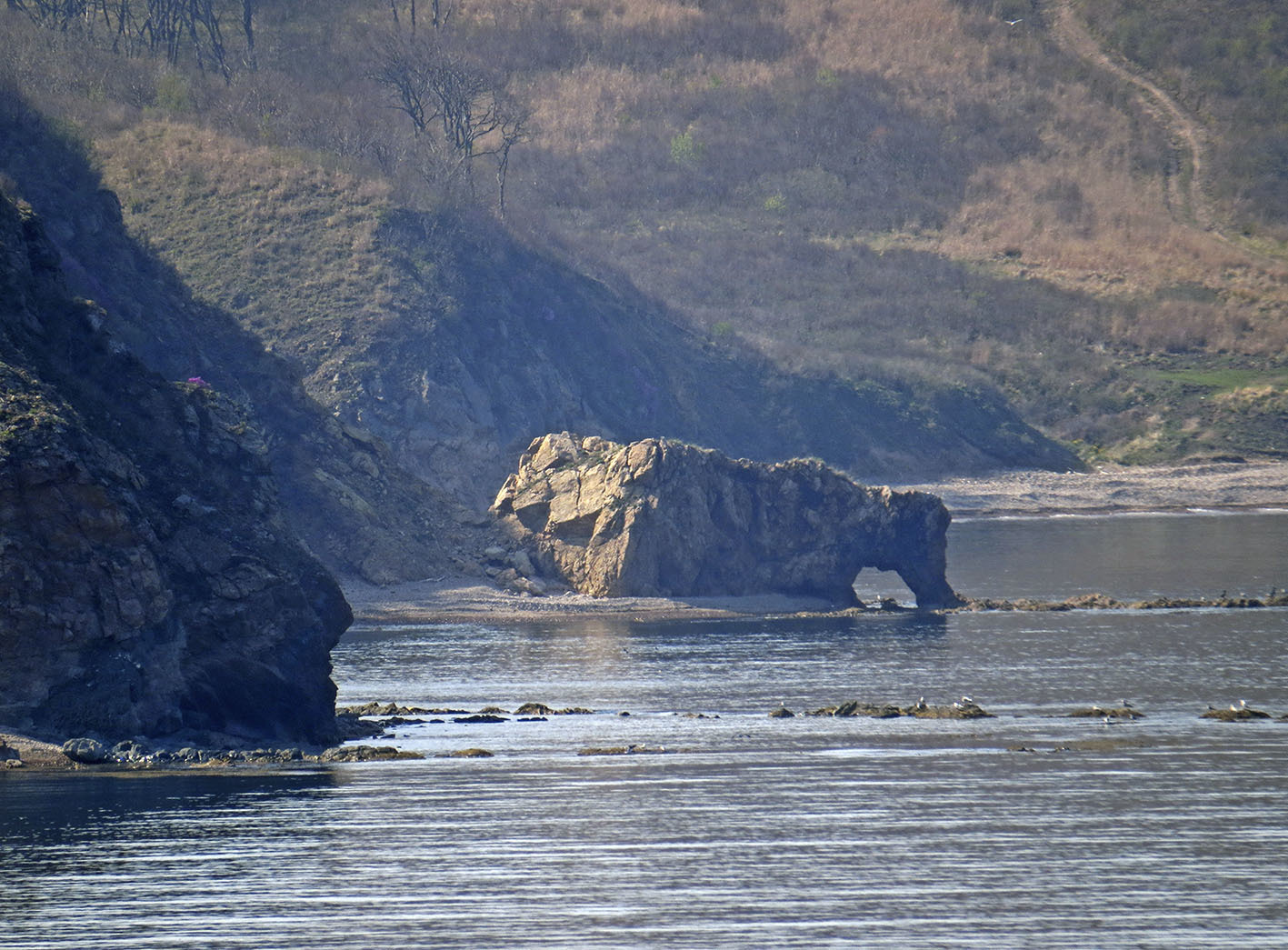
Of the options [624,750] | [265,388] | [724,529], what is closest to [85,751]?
[624,750]

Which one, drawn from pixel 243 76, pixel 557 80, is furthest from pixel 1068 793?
pixel 557 80

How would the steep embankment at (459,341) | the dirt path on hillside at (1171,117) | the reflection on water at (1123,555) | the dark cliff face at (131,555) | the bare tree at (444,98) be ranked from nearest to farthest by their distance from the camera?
the dark cliff face at (131,555) < the reflection on water at (1123,555) < the steep embankment at (459,341) < the bare tree at (444,98) < the dirt path on hillside at (1171,117)

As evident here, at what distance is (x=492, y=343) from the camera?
312 ft

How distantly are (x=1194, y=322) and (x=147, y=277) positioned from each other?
87844 mm

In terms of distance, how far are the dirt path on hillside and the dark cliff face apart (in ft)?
415

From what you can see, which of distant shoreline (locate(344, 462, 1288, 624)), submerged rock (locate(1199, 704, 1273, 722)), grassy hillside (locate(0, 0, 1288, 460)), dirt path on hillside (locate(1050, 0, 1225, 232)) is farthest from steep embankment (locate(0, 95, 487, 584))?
dirt path on hillside (locate(1050, 0, 1225, 232))

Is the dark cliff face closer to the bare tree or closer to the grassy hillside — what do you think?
the grassy hillside

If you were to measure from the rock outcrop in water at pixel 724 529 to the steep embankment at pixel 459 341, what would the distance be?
16.8m

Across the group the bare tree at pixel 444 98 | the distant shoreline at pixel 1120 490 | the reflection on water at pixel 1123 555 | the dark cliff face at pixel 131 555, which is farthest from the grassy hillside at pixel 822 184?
the dark cliff face at pixel 131 555

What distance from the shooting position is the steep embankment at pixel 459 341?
3440 inches

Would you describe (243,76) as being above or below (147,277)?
above

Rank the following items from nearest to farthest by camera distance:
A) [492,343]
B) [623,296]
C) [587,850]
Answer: [587,850] → [492,343] → [623,296]

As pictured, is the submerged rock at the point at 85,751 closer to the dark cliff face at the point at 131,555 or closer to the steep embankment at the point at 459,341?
the dark cliff face at the point at 131,555

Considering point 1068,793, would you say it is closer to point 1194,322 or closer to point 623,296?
point 623,296
